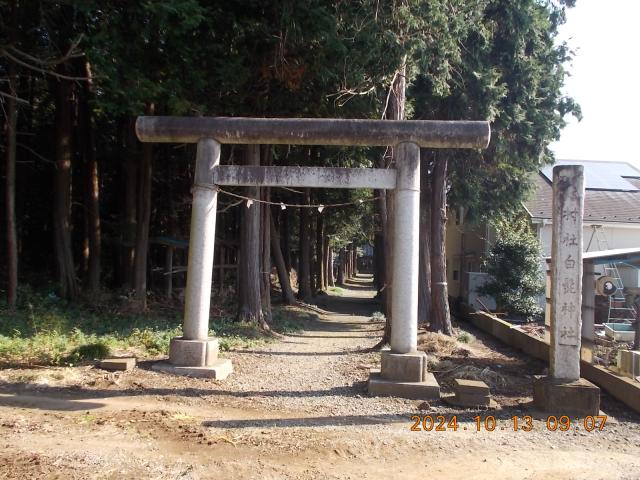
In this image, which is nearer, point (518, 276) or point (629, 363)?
point (629, 363)

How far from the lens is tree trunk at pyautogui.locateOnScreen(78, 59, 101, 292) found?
16297 millimetres

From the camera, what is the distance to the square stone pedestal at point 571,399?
7.27m

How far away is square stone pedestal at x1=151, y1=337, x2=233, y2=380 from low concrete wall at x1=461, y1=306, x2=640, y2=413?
21.5ft

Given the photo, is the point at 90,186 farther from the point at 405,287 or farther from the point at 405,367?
the point at 405,367

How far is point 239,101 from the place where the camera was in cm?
1270

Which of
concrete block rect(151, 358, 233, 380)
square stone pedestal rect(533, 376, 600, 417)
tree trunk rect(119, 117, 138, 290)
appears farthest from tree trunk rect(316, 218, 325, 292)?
square stone pedestal rect(533, 376, 600, 417)

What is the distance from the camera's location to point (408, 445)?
19.7 feet

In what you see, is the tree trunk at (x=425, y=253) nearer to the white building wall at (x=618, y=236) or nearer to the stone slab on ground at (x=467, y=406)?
the white building wall at (x=618, y=236)

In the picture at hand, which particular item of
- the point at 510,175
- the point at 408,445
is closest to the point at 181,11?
the point at 408,445

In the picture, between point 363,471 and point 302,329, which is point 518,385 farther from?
point 302,329

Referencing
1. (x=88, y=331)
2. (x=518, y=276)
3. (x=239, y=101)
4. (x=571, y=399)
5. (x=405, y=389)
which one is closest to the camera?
(x=571, y=399)

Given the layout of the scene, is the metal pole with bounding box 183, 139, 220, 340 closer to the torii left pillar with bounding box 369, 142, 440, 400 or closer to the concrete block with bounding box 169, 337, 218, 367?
the concrete block with bounding box 169, 337, 218, 367

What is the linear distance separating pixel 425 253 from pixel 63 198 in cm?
1137

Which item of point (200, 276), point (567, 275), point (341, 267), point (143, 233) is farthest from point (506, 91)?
point (341, 267)
